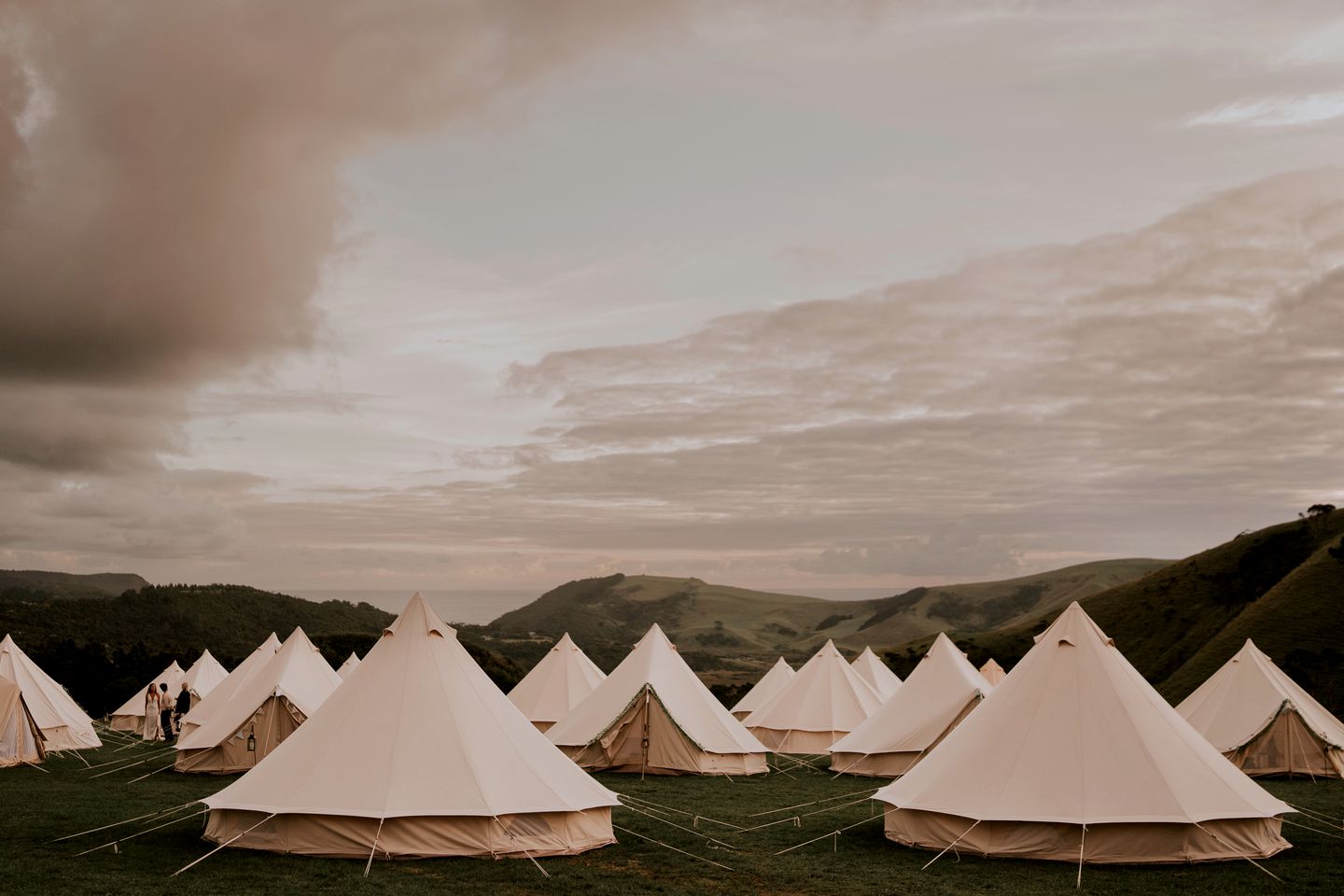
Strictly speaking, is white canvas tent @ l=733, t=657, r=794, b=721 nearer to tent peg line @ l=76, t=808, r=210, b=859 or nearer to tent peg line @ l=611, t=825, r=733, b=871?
tent peg line @ l=611, t=825, r=733, b=871

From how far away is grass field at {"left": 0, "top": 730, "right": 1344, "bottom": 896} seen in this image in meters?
13.5

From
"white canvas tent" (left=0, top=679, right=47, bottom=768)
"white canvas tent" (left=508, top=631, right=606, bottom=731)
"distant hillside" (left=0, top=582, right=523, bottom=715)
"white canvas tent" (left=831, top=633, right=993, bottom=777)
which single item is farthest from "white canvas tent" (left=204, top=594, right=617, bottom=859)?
"distant hillside" (left=0, top=582, right=523, bottom=715)

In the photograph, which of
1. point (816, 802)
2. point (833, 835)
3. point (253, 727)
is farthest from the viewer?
point (253, 727)

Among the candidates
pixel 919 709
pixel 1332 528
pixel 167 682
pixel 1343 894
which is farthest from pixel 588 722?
pixel 1332 528

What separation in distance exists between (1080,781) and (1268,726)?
17308 mm

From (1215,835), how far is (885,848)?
15.7ft

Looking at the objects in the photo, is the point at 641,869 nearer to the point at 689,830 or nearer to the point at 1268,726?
the point at 689,830

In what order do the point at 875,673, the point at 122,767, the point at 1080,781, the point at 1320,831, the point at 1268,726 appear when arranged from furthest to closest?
the point at 875,673, the point at 122,767, the point at 1268,726, the point at 1320,831, the point at 1080,781

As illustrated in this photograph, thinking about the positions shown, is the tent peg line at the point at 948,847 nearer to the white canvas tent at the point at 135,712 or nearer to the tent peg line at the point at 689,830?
the tent peg line at the point at 689,830

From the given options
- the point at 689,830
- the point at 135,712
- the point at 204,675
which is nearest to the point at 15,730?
the point at 689,830

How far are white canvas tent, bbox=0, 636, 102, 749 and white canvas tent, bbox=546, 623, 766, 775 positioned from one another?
681 inches

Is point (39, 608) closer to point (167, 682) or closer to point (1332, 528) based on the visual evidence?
point (167, 682)

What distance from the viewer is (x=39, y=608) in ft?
320

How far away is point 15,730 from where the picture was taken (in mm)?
29844
